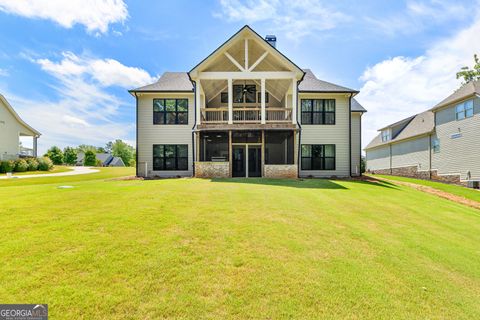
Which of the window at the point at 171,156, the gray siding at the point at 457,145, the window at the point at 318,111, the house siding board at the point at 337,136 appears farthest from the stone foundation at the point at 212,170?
the gray siding at the point at 457,145

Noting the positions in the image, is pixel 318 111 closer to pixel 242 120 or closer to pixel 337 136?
pixel 337 136

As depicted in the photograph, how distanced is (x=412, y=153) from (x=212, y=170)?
74.0ft

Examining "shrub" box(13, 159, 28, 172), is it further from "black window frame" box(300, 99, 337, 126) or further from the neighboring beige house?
"black window frame" box(300, 99, 337, 126)

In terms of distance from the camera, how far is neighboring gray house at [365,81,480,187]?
58.4ft

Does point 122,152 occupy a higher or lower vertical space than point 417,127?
higher

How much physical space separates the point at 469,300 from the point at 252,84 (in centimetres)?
1724

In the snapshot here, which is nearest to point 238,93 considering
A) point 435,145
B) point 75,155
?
point 435,145

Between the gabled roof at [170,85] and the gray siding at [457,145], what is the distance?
21568mm

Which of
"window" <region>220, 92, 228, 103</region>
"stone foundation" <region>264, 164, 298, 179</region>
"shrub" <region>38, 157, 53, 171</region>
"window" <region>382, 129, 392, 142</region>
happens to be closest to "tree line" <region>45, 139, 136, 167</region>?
"shrub" <region>38, 157, 53, 171</region>

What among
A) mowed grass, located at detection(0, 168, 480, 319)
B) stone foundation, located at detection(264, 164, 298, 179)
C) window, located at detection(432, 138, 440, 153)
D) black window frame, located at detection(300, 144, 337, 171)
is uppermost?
window, located at detection(432, 138, 440, 153)

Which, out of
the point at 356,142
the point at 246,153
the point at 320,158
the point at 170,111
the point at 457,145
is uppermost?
the point at 170,111

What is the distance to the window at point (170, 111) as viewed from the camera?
17781 mm

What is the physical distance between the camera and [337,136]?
59.5 feet

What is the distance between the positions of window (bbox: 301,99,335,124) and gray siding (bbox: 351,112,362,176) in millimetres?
2381
